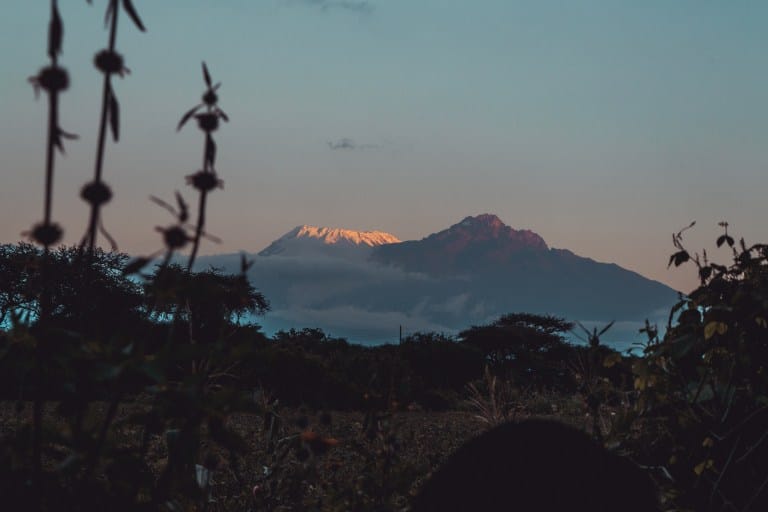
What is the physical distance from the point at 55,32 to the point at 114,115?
18cm

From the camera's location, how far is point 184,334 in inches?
1158

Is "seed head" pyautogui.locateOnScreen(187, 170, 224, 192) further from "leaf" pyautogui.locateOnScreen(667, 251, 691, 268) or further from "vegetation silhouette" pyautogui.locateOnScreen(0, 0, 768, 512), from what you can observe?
"leaf" pyautogui.locateOnScreen(667, 251, 691, 268)

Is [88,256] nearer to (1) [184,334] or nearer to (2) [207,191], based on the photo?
(2) [207,191]

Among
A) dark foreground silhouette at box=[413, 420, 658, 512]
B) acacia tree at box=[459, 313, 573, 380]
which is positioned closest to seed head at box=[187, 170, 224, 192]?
dark foreground silhouette at box=[413, 420, 658, 512]

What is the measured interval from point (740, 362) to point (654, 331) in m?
0.61

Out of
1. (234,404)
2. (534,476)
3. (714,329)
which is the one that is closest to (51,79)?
(234,404)

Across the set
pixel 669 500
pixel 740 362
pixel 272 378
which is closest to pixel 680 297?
pixel 740 362

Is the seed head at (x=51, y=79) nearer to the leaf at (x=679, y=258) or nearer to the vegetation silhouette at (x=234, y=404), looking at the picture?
the vegetation silhouette at (x=234, y=404)

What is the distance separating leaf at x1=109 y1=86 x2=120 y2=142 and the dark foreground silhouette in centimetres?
166

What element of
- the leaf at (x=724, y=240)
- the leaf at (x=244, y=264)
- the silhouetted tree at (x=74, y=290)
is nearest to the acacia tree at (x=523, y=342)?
the silhouetted tree at (x=74, y=290)

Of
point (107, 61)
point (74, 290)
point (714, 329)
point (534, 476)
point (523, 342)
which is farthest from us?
point (523, 342)

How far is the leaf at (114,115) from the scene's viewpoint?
1.71 metres

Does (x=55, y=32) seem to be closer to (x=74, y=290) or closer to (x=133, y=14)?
(x=133, y=14)

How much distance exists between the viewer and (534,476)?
280 cm
